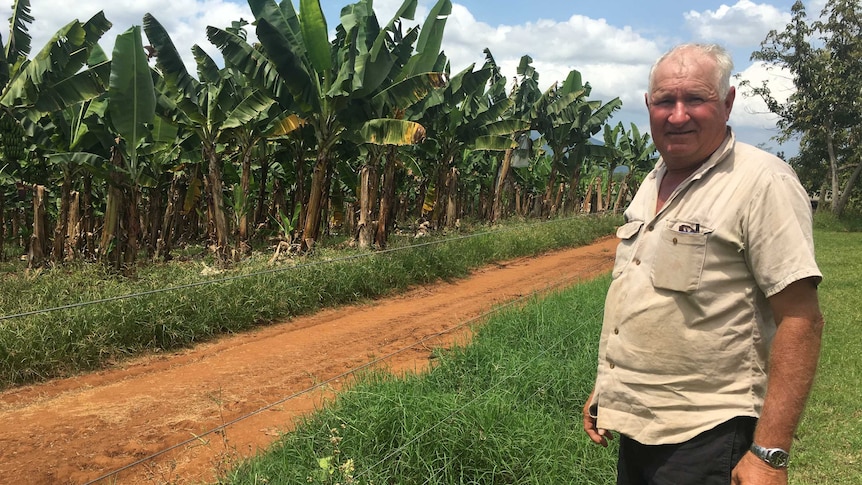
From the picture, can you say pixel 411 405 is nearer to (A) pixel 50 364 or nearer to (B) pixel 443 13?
(A) pixel 50 364

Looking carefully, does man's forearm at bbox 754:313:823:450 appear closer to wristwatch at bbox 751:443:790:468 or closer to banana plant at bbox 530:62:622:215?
wristwatch at bbox 751:443:790:468

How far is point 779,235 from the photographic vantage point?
1455 millimetres

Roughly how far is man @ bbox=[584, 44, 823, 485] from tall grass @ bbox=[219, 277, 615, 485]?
4.25 feet

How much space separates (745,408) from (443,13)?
936 cm

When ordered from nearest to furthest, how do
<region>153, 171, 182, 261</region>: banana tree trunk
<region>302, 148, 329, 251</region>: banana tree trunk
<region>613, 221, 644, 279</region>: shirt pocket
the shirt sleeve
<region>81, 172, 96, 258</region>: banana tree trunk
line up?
the shirt sleeve < <region>613, 221, 644, 279</region>: shirt pocket < <region>81, 172, 96, 258</region>: banana tree trunk < <region>302, 148, 329, 251</region>: banana tree trunk < <region>153, 171, 182, 261</region>: banana tree trunk

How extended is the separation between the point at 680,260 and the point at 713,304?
0.15 metres

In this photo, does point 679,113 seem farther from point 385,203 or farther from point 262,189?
point 262,189

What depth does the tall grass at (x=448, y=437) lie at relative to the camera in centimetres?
290

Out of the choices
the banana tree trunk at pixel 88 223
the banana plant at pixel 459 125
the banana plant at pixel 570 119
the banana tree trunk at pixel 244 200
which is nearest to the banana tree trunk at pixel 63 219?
the banana tree trunk at pixel 88 223

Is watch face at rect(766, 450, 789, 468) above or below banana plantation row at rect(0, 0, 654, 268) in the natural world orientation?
below

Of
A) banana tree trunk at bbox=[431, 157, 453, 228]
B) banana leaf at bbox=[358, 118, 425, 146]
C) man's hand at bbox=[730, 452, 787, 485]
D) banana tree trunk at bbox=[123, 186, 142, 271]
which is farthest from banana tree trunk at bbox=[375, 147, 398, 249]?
man's hand at bbox=[730, 452, 787, 485]

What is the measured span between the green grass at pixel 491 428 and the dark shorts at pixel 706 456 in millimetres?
1277

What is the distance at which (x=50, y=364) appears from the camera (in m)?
5.20

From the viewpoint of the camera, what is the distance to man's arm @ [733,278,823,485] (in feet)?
4.75
